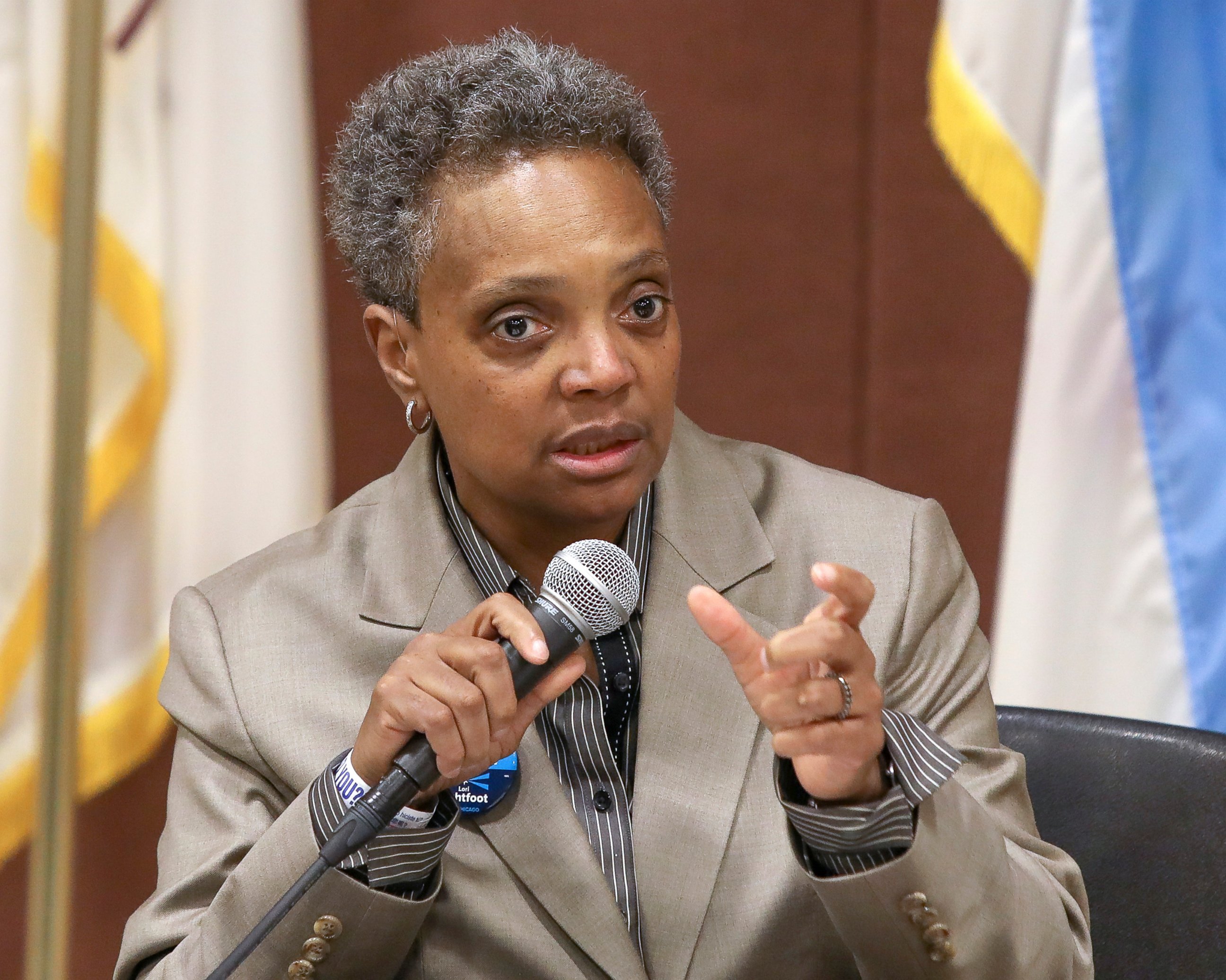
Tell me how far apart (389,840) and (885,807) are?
47 centimetres

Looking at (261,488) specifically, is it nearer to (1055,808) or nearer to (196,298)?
(196,298)

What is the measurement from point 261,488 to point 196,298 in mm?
345

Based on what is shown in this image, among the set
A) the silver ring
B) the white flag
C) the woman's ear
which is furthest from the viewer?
the white flag

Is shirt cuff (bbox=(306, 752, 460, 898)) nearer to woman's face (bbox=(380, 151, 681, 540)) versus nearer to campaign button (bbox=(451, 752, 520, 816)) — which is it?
campaign button (bbox=(451, 752, 520, 816))

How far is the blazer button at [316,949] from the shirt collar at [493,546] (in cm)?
46

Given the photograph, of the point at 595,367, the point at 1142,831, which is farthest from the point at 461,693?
the point at 1142,831

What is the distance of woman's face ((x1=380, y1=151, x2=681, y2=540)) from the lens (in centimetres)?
145

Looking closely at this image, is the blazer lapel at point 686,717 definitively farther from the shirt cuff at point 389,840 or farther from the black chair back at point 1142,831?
the black chair back at point 1142,831

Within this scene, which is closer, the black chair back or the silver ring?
the silver ring

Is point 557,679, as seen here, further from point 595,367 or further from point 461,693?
point 595,367

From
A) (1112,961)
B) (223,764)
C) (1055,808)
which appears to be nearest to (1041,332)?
(1055,808)

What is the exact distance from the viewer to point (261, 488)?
7.98ft

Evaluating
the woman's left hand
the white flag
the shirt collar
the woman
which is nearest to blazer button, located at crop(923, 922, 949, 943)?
the woman

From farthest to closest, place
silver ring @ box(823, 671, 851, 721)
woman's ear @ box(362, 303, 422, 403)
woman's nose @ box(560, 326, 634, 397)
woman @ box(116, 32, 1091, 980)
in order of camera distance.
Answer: woman's ear @ box(362, 303, 422, 403) → woman's nose @ box(560, 326, 634, 397) → woman @ box(116, 32, 1091, 980) → silver ring @ box(823, 671, 851, 721)
